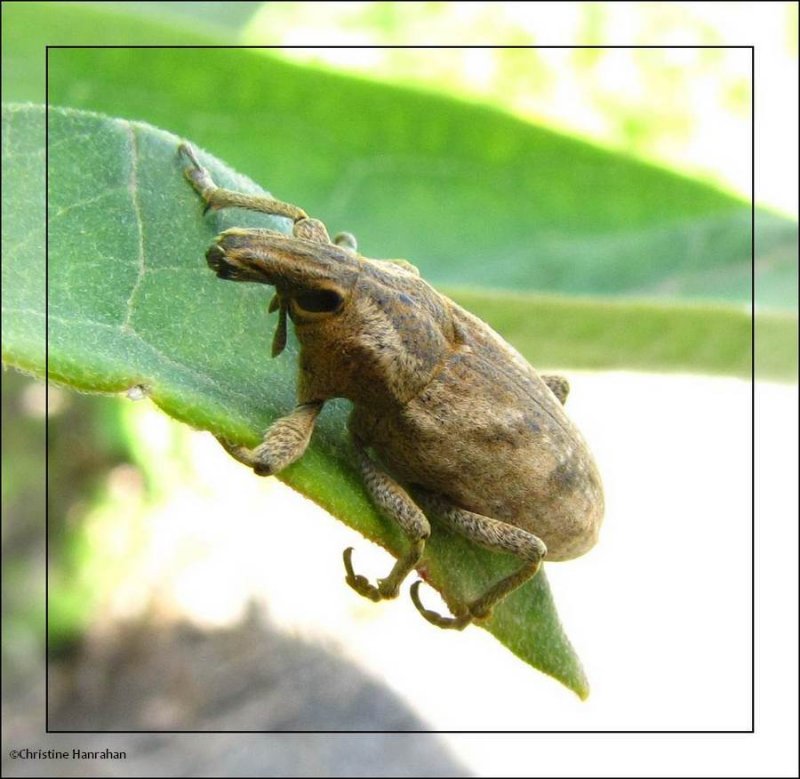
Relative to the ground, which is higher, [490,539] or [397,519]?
[397,519]

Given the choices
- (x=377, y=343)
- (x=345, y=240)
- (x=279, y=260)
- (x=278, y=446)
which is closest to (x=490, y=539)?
(x=377, y=343)

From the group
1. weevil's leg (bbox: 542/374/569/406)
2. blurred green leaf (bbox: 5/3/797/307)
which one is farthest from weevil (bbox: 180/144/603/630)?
blurred green leaf (bbox: 5/3/797/307)

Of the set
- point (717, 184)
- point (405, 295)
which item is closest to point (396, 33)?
point (717, 184)

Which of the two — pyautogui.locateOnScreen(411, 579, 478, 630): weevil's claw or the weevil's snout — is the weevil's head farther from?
pyautogui.locateOnScreen(411, 579, 478, 630): weevil's claw

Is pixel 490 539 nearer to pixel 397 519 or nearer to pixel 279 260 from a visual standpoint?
pixel 397 519

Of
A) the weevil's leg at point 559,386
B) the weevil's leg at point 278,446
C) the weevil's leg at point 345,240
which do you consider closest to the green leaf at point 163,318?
the weevil's leg at point 278,446
